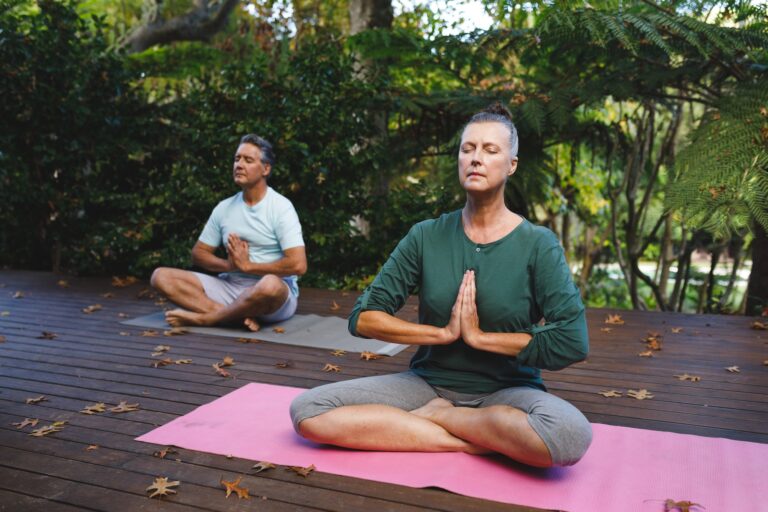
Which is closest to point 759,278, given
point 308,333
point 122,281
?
point 308,333

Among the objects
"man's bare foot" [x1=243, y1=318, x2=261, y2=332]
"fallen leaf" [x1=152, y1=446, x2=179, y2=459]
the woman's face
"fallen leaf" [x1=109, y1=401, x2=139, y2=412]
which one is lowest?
"fallen leaf" [x1=109, y1=401, x2=139, y2=412]

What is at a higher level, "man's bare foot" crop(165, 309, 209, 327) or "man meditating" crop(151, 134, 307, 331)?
"man meditating" crop(151, 134, 307, 331)

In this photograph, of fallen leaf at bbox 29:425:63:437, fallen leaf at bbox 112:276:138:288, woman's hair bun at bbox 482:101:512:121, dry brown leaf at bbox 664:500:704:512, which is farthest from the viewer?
fallen leaf at bbox 112:276:138:288

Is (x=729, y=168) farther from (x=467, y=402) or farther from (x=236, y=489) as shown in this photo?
(x=236, y=489)

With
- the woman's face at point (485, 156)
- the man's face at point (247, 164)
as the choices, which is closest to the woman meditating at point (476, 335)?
the woman's face at point (485, 156)

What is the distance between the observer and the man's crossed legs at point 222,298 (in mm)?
3879

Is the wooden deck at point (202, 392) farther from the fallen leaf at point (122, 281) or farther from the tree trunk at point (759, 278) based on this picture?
the fallen leaf at point (122, 281)

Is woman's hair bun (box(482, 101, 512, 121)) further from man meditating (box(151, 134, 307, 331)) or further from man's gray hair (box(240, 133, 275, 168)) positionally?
man's gray hair (box(240, 133, 275, 168))

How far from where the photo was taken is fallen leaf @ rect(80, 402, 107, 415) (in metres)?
2.55

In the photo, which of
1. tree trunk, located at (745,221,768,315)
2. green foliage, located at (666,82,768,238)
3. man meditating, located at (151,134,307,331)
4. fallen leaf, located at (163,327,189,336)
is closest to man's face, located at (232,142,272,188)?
man meditating, located at (151,134,307,331)

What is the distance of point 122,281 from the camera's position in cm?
593

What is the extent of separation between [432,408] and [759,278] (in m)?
3.70

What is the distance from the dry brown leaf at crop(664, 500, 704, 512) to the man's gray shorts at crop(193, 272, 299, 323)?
2707 mm

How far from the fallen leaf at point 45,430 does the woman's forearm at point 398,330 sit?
114 cm
